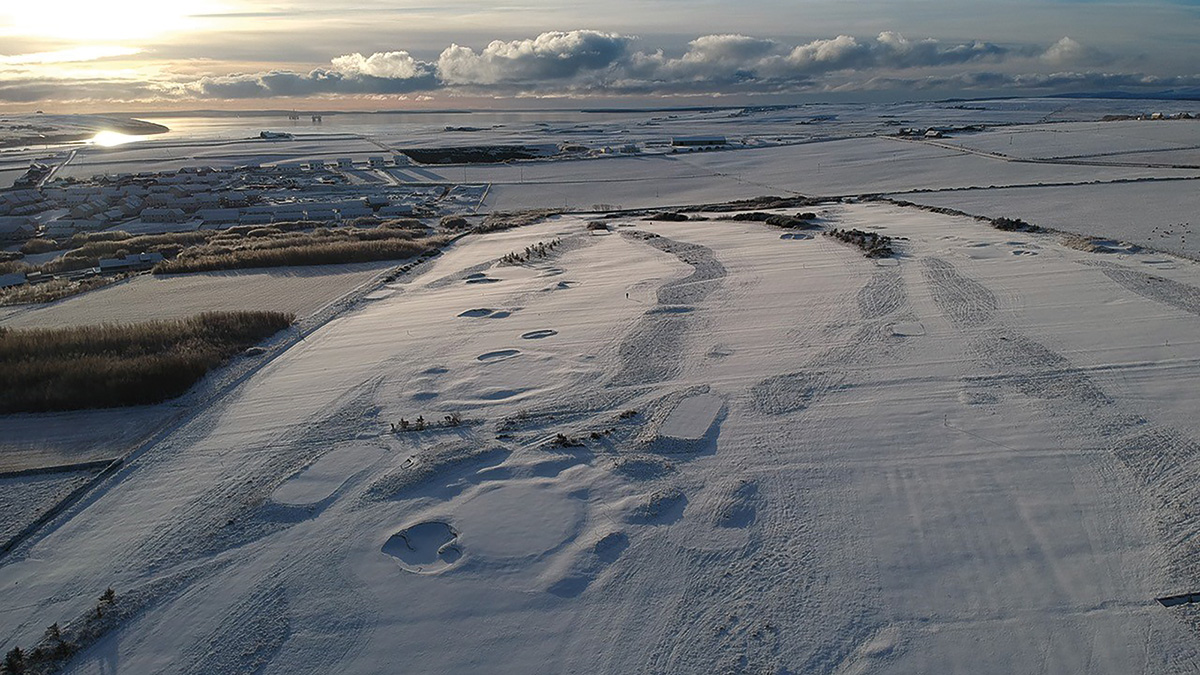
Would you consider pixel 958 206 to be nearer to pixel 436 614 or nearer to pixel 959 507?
pixel 959 507

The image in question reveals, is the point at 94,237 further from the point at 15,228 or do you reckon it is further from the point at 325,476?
the point at 325,476

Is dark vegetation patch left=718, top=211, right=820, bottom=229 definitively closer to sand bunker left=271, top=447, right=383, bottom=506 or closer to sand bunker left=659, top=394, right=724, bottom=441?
sand bunker left=659, top=394, right=724, bottom=441

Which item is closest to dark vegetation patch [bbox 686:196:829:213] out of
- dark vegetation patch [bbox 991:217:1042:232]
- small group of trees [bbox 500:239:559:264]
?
dark vegetation patch [bbox 991:217:1042:232]

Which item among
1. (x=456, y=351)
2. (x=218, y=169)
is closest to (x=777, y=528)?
(x=456, y=351)

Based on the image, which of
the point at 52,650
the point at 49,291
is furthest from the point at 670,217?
the point at 52,650

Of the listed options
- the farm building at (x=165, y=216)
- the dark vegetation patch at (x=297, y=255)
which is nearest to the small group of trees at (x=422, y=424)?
the dark vegetation patch at (x=297, y=255)
